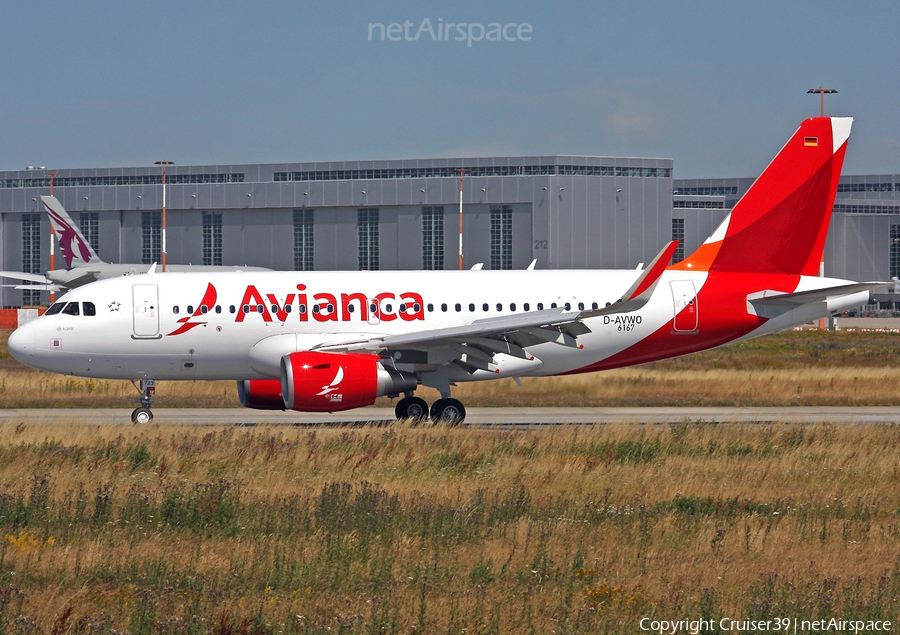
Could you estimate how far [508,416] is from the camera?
25969 millimetres

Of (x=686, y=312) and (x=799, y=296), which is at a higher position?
(x=799, y=296)

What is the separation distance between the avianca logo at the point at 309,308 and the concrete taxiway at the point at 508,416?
2.47 meters

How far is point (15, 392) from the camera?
105 feet

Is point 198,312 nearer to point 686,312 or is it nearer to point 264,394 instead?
point 264,394

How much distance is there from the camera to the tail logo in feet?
77.9

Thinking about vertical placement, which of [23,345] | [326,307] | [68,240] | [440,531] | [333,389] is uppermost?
[68,240]

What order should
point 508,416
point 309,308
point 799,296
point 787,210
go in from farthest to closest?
point 508,416
point 787,210
point 799,296
point 309,308

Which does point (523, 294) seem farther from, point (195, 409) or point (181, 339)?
point (195, 409)

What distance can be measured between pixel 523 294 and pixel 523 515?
12481 millimetres

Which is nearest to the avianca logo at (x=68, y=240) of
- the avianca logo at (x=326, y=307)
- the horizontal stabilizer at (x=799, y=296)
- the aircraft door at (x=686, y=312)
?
the avianca logo at (x=326, y=307)

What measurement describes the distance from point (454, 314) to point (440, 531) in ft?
42.4

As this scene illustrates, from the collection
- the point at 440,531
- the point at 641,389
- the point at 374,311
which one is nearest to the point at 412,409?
the point at 374,311

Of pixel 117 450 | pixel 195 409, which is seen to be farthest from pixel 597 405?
pixel 117 450
